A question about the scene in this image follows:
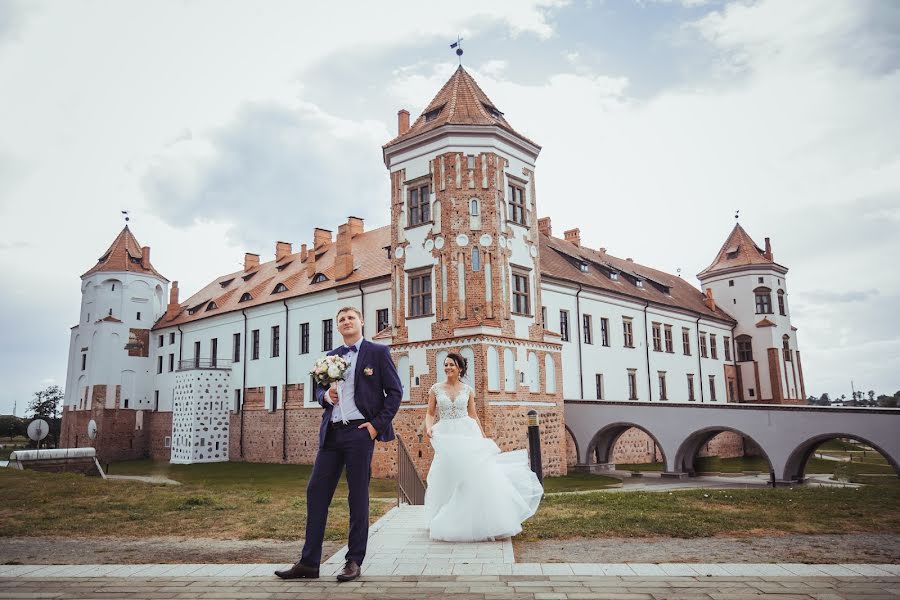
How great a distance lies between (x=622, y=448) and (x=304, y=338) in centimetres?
1777

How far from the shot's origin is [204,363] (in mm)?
41000

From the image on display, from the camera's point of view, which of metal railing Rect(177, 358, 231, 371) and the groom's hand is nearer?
the groom's hand

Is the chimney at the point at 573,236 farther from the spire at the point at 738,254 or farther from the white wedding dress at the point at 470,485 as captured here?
the white wedding dress at the point at 470,485

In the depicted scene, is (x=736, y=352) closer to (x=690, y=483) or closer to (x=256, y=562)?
(x=690, y=483)

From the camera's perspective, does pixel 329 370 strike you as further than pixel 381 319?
No

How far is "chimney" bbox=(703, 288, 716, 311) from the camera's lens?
45562mm

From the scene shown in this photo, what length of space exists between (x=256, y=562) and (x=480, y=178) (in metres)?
18.7

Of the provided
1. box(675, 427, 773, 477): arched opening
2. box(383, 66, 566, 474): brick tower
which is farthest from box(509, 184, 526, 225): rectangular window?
box(675, 427, 773, 477): arched opening

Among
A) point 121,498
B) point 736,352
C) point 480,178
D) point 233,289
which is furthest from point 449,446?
point 736,352

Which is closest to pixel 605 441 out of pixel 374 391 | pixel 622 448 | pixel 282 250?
pixel 622 448

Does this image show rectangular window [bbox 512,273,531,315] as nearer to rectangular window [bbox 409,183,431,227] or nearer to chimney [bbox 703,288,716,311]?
rectangular window [bbox 409,183,431,227]

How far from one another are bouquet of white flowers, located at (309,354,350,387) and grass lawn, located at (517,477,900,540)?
345cm

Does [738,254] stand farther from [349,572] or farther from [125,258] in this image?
[349,572]

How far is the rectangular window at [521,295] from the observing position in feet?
79.3
